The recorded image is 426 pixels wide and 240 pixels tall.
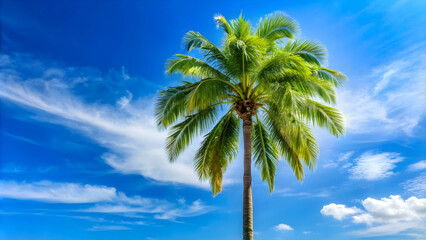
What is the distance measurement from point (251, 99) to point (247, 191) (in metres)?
3.58

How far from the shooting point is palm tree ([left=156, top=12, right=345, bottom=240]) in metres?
12.1

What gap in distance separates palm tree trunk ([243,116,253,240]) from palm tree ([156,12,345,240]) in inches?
1.3

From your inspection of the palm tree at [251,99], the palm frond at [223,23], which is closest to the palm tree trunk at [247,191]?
the palm tree at [251,99]

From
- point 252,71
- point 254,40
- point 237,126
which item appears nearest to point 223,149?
point 237,126

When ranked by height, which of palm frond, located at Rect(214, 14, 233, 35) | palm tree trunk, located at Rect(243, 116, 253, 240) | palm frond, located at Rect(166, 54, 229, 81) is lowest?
palm tree trunk, located at Rect(243, 116, 253, 240)

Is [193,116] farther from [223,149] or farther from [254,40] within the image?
[254,40]

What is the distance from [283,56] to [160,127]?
5587 millimetres

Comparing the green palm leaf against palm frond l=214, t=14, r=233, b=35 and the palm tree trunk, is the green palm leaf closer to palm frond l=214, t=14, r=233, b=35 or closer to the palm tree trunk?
the palm tree trunk

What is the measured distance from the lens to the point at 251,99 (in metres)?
13.5

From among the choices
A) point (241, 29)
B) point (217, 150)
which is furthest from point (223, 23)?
point (217, 150)

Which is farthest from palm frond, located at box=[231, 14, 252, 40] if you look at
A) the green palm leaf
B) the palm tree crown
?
the green palm leaf

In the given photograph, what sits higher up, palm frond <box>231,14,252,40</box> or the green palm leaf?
palm frond <box>231,14,252,40</box>

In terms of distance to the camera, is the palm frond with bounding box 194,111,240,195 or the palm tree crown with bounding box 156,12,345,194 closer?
the palm tree crown with bounding box 156,12,345,194

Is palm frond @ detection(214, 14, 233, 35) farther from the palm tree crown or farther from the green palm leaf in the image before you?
the green palm leaf
